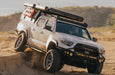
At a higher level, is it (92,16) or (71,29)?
(71,29)

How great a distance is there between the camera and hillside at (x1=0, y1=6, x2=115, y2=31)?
175 ft

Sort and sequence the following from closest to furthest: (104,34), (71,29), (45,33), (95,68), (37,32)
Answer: (95,68)
(45,33)
(71,29)
(37,32)
(104,34)

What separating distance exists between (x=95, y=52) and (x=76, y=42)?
85cm

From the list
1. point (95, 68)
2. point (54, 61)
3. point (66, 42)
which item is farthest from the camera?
point (95, 68)

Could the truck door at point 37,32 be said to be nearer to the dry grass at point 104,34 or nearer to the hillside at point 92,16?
the dry grass at point 104,34

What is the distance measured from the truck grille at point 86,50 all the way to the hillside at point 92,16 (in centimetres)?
4332

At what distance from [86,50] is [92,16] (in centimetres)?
5633

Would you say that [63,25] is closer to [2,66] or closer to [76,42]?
[76,42]

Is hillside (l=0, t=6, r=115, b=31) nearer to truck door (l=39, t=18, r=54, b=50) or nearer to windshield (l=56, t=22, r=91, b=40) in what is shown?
truck door (l=39, t=18, r=54, b=50)

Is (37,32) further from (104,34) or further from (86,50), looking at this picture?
(104,34)

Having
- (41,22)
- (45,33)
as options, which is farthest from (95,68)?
(41,22)

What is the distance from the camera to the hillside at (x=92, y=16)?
53281 millimetres

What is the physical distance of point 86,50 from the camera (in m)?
9.18

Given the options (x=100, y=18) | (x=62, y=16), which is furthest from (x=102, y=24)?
(x=62, y=16)
